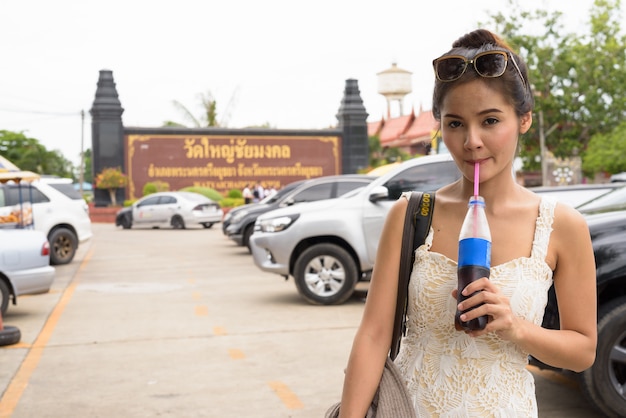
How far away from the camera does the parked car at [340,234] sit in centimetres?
1079

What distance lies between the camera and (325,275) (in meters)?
10.9

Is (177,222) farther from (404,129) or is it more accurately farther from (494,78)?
(404,129)

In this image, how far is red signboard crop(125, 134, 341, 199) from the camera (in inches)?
1726

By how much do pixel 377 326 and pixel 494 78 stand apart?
672 mm

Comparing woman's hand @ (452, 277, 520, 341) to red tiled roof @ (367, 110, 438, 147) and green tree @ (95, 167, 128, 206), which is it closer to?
green tree @ (95, 167, 128, 206)

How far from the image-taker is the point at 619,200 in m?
6.66

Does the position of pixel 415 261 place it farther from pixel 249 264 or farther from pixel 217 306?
pixel 249 264

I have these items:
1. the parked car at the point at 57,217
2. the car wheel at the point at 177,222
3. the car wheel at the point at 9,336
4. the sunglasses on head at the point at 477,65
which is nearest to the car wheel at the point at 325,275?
the car wheel at the point at 9,336

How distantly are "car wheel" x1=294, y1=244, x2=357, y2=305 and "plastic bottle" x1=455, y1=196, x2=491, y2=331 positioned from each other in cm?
882

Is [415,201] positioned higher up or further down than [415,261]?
higher up

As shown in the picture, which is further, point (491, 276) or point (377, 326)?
point (377, 326)

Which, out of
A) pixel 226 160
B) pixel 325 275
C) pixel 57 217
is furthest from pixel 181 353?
pixel 226 160

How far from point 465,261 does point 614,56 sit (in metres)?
47.0

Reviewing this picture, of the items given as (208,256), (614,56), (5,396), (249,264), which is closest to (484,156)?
(5,396)
